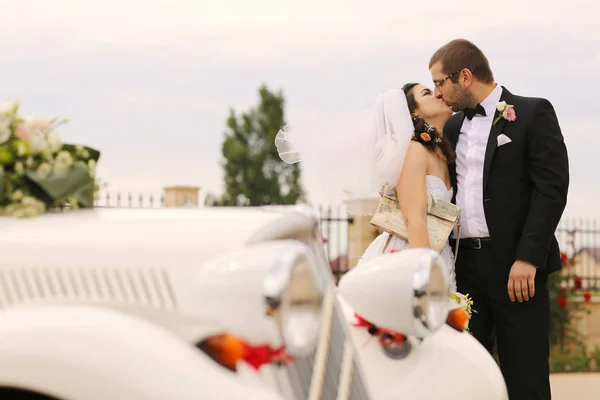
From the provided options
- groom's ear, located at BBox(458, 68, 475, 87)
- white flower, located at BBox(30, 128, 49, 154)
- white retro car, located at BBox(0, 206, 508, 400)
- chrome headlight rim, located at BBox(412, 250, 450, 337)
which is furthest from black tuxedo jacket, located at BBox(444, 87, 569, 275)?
white flower, located at BBox(30, 128, 49, 154)

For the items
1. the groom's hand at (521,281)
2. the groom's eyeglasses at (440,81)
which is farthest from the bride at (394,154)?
the groom's hand at (521,281)

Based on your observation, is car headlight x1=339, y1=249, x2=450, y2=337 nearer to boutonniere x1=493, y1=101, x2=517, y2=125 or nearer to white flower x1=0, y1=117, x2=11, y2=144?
white flower x1=0, y1=117, x2=11, y2=144

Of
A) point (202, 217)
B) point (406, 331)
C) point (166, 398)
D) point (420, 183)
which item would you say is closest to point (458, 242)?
point (420, 183)

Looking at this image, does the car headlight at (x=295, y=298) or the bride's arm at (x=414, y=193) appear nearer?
the car headlight at (x=295, y=298)

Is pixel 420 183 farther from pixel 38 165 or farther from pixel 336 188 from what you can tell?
pixel 38 165

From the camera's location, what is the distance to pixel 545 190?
4.46m

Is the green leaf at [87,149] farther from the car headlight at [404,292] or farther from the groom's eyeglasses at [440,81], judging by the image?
the groom's eyeglasses at [440,81]

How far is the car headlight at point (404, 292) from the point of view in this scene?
2.62m

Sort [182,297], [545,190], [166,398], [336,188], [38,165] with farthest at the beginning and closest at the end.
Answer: [336,188]
[545,190]
[38,165]
[182,297]
[166,398]

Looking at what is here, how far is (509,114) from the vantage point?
15.2ft

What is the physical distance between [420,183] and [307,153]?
0.71 m

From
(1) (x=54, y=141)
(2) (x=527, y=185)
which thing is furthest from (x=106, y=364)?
(2) (x=527, y=185)

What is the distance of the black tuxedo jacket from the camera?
4445 millimetres

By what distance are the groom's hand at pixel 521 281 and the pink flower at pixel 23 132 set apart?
272cm
